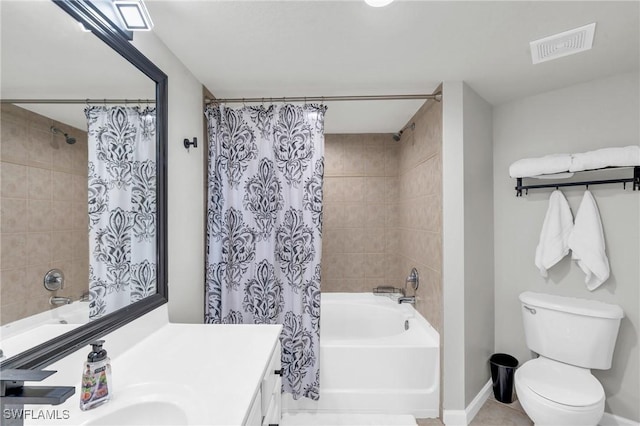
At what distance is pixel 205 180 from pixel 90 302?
1.21 meters

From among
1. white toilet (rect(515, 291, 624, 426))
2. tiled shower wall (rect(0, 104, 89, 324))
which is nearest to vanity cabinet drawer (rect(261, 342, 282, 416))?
tiled shower wall (rect(0, 104, 89, 324))

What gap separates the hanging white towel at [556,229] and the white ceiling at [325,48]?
0.83 m

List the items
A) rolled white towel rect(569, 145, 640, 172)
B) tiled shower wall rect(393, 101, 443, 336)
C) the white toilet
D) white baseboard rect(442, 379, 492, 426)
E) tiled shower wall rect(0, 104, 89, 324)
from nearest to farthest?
tiled shower wall rect(0, 104, 89, 324), the white toilet, rolled white towel rect(569, 145, 640, 172), white baseboard rect(442, 379, 492, 426), tiled shower wall rect(393, 101, 443, 336)

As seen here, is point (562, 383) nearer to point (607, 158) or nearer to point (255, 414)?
point (607, 158)

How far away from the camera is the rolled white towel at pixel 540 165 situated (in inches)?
77.5

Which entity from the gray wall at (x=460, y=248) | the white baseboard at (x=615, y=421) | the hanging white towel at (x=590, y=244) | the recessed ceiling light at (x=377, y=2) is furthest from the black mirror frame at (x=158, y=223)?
the white baseboard at (x=615, y=421)

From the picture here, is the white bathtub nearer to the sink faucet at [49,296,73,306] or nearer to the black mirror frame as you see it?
the black mirror frame

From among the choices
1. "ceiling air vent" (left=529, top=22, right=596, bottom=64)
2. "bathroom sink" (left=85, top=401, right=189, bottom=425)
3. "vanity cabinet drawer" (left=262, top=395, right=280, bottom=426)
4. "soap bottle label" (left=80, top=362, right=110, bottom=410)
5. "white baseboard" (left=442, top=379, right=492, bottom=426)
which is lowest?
"white baseboard" (left=442, top=379, right=492, bottom=426)

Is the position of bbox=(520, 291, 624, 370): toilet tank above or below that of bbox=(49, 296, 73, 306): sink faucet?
below

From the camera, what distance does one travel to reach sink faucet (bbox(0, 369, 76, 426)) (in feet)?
1.92

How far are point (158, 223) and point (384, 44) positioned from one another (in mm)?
1518

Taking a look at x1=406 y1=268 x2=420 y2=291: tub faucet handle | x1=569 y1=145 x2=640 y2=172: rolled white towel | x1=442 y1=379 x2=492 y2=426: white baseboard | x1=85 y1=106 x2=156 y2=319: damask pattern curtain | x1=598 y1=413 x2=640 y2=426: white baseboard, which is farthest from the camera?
x1=406 y1=268 x2=420 y2=291: tub faucet handle

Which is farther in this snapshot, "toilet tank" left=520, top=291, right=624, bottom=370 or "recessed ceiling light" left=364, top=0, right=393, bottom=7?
"toilet tank" left=520, top=291, right=624, bottom=370

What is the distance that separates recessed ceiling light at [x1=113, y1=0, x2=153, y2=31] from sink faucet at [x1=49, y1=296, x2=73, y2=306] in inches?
42.3
